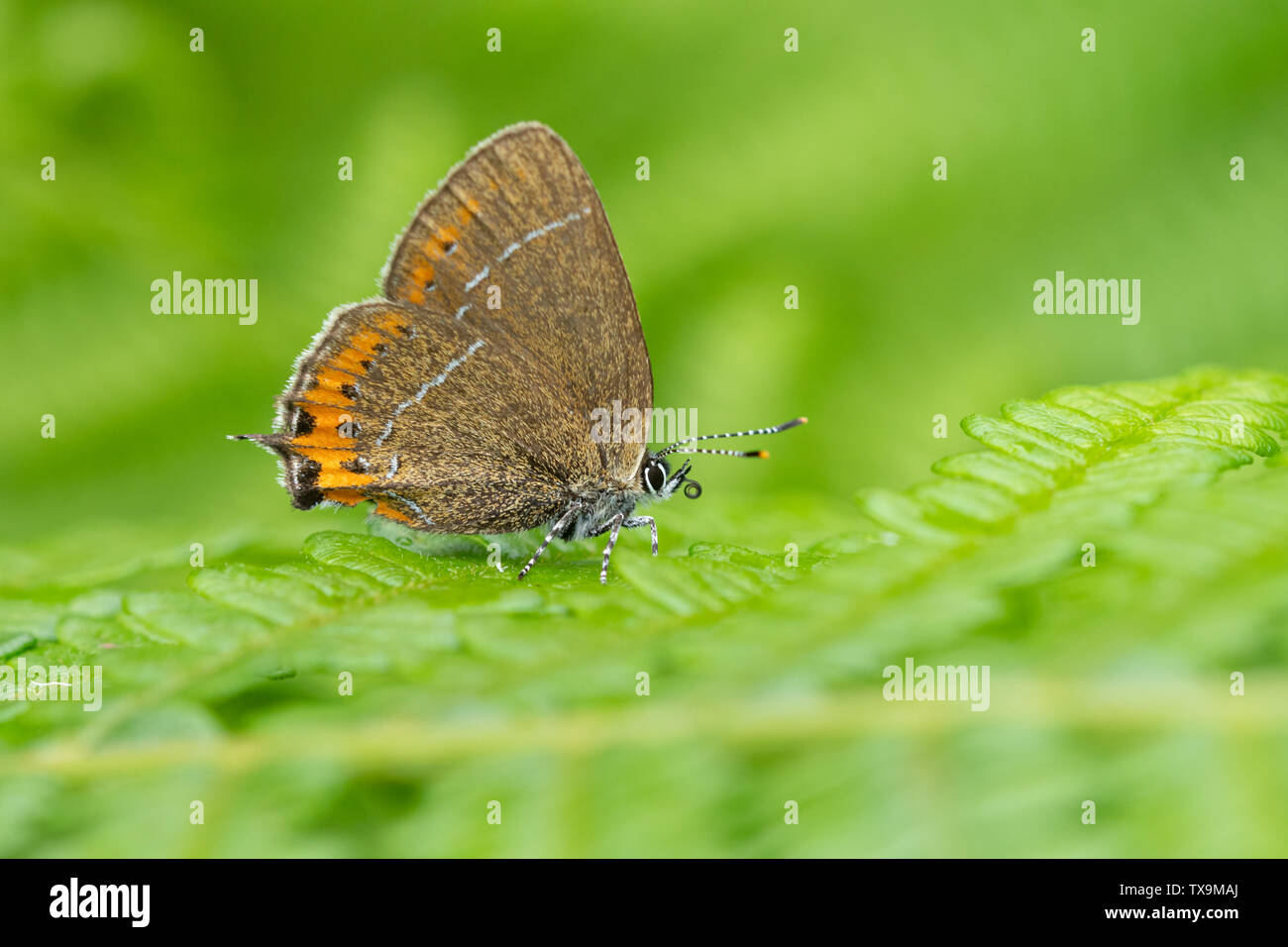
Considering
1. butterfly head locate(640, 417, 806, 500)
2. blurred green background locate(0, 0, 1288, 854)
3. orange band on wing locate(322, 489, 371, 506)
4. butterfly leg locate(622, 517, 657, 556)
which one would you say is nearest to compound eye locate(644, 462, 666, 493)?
butterfly head locate(640, 417, 806, 500)

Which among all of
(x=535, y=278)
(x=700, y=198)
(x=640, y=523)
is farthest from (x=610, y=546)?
(x=700, y=198)

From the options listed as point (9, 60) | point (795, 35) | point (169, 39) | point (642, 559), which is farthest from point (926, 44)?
point (9, 60)

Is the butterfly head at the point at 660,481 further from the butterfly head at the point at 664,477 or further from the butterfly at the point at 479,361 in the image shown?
the butterfly at the point at 479,361

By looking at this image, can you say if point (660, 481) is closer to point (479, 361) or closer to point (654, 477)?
point (654, 477)

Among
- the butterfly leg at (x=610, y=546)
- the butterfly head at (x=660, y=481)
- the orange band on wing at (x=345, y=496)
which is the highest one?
the butterfly head at (x=660, y=481)

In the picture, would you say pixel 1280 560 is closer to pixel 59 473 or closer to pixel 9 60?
pixel 59 473

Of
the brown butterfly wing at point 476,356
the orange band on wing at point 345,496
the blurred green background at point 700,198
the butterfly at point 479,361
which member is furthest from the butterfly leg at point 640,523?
the blurred green background at point 700,198

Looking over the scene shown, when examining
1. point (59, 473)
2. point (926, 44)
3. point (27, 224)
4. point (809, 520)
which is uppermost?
Result: point (926, 44)

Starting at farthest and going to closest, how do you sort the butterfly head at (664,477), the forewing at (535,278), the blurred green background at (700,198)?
1. the blurred green background at (700,198)
2. the butterfly head at (664,477)
3. the forewing at (535,278)
